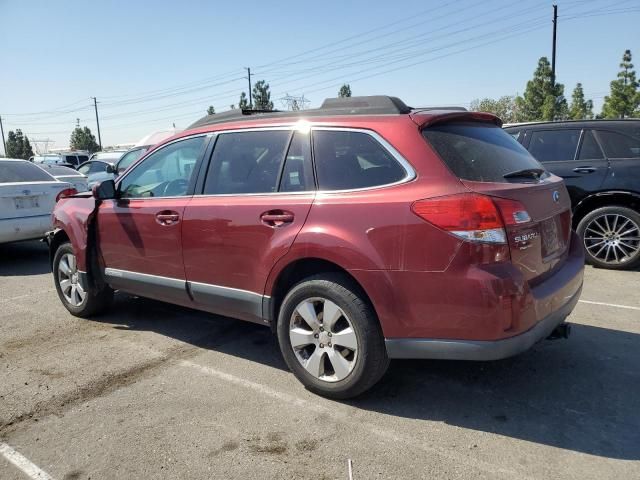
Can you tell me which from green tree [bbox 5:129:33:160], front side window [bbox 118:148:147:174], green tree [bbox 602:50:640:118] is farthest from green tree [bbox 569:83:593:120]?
green tree [bbox 5:129:33:160]

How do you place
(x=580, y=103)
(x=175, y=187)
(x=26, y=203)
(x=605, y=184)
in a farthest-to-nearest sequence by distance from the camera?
(x=580, y=103), (x=26, y=203), (x=605, y=184), (x=175, y=187)

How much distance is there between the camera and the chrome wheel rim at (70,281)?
16.9ft

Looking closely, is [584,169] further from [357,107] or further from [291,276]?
[291,276]

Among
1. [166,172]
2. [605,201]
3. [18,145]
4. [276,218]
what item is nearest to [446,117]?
[276,218]

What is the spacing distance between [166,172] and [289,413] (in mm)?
2381

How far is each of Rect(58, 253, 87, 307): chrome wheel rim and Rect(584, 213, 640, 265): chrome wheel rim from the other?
6.00 metres

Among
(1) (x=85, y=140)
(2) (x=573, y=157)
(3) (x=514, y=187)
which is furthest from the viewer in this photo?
(1) (x=85, y=140)

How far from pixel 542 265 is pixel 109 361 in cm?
331

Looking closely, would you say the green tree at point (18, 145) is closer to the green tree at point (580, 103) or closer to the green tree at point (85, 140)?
the green tree at point (85, 140)

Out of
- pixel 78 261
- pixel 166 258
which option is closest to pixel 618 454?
pixel 166 258

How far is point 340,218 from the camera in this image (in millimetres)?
3107

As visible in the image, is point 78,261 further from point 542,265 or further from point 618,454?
point 618,454

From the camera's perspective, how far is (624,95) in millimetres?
48344

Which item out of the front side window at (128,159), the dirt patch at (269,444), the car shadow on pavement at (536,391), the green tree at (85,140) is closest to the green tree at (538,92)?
the front side window at (128,159)
